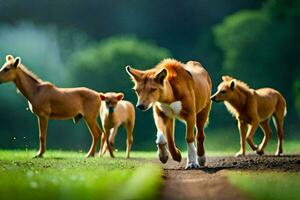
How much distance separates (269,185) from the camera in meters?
4.58

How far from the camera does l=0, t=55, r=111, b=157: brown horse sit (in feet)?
28.2

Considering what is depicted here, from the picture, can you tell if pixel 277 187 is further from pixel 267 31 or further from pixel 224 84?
pixel 267 31

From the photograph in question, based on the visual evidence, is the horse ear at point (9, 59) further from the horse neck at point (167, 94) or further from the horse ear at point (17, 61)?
the horse neck at point (167, 94)

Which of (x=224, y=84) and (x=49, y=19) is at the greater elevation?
(x=49, y=19)

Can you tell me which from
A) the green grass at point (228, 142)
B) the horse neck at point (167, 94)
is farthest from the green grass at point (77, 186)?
the green grass at point (228, 142)

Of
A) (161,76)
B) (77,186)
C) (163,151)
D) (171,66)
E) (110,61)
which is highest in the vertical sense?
(110,61)

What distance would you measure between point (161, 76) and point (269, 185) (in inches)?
78.8

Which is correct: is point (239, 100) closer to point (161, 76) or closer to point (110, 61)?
point (161, 76)

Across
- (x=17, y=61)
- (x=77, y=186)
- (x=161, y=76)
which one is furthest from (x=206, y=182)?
(x=17, y=61)

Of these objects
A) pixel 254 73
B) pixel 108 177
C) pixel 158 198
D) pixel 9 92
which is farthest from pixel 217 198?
pixel 254 73

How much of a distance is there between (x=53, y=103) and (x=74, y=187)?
504 centimetres

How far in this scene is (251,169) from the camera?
6402mm

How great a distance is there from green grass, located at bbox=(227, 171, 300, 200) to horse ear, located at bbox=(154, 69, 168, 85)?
1058mm

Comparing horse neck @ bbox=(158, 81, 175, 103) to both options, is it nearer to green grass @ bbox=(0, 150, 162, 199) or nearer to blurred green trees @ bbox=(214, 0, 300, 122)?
green grass @ bbox=(0, 150, 162, 199)
